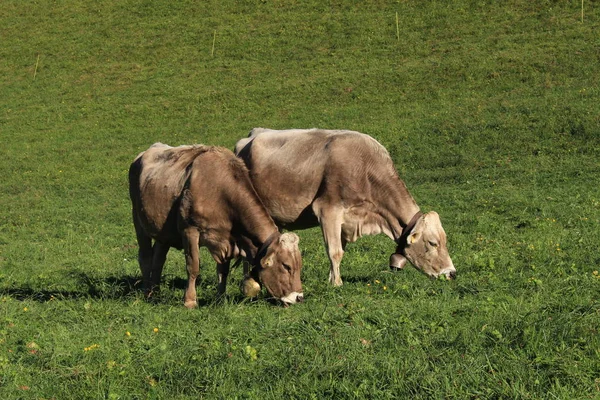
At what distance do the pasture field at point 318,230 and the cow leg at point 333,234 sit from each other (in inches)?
11.4

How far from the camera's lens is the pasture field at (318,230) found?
23.3 ft

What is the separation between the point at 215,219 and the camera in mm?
11305

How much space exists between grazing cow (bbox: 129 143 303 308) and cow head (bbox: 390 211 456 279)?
2.49m

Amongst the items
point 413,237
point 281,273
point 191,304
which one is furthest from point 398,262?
point 191,304

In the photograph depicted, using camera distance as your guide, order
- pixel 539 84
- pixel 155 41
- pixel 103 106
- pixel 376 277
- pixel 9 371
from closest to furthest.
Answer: pixel 9 371 → pixel 376 277 → pixel 539 84 → pixel 103 106 → pixel 155 41

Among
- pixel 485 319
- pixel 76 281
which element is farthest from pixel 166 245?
pixel 485 319

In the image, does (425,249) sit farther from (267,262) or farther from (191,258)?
(191,258)

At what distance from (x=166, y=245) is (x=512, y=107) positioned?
2007cm

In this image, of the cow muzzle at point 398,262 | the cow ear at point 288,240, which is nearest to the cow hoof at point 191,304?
the cow ear at point 288,240

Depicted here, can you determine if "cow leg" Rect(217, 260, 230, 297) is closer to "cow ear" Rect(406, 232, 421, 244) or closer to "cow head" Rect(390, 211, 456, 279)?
"cow head" Rect(390, 211, 456, 279)

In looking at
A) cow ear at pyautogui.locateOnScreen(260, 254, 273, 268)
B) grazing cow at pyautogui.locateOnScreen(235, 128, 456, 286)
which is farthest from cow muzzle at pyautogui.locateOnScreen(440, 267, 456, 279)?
cow ear at pyautogui.locateOnScreen(260, 254, 273, 268)

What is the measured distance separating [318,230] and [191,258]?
8317mm

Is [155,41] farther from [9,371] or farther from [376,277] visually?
[9,371]

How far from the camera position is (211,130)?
3397cm
